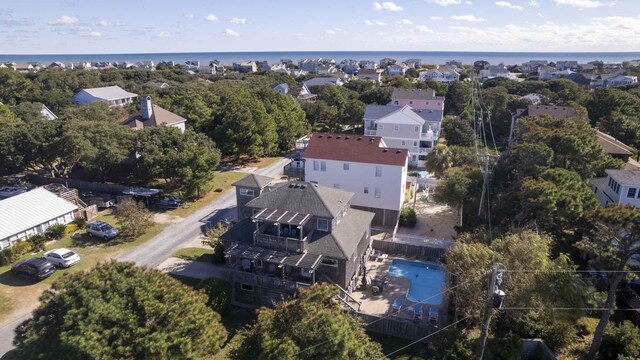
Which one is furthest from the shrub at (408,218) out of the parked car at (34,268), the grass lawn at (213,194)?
the parked car at (34,268)

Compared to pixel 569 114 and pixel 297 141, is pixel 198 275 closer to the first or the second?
pixel 297 141

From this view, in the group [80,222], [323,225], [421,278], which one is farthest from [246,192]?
[80,222]

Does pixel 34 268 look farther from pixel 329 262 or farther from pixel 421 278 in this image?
pixel 421 278

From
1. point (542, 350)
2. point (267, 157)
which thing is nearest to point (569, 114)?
point (267, 157)

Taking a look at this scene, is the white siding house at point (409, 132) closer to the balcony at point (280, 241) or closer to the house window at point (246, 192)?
the house window at point (246, 192)

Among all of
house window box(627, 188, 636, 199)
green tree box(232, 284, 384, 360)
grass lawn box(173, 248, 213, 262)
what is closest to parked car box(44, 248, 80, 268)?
grass lawn box(173, 248, 213, 262)

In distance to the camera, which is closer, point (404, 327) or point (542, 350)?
point (542, 350)
